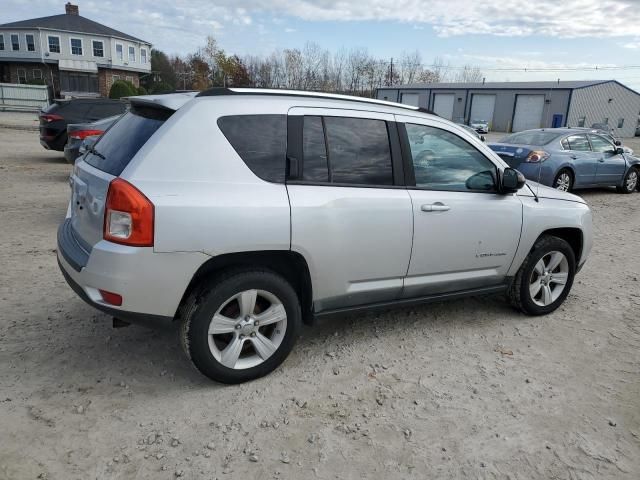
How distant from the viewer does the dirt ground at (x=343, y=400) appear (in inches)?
106

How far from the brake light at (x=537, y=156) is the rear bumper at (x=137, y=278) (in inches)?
379

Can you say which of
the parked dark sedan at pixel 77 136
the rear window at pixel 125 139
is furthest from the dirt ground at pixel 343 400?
the parked dark sedan at pixel 77 136

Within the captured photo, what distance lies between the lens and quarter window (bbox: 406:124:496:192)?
384cm

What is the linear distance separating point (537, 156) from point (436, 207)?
26.7ft

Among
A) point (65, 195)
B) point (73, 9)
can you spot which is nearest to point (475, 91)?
point (73, 9)

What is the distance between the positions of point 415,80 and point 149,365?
91.5 meters

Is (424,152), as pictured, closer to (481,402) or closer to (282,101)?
(282,101)

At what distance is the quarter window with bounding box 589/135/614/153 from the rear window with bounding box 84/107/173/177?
11521mm

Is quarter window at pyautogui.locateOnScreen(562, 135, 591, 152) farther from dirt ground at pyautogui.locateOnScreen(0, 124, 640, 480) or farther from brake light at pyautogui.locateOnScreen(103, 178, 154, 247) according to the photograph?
brake light at pyautogui.locateOnScreen(103, 178, 154, 247)

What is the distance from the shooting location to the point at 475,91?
5244 centimetres

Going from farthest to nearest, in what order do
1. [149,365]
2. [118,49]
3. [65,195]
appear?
[118,49], [65,195], [149,365]

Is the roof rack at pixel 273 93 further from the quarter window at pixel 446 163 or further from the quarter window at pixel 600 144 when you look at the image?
the quarter window at pixel 600 144

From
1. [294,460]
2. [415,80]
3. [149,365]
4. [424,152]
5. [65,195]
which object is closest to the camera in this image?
[294,460]

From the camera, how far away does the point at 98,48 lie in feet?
165
